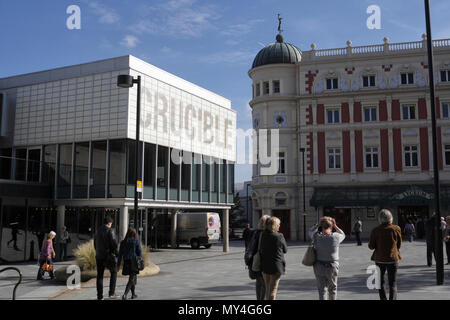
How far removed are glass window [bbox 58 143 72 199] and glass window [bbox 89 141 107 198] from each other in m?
1.40

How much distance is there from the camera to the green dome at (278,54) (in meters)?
42.6

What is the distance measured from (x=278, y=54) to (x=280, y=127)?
22.5 feet

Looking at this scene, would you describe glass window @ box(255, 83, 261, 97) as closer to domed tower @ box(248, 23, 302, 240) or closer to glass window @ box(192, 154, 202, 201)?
domed tower @ box(248, 23, 302, 240)

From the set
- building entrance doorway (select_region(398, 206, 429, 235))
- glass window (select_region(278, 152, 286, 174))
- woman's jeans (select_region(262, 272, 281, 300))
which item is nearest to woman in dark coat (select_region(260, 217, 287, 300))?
woman's jeans (select_region(262, 272, 281, 300))

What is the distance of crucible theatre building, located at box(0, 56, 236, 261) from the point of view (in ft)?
72.5

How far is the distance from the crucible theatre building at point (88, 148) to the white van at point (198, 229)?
362 centimetres

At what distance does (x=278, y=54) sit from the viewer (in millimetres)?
42750

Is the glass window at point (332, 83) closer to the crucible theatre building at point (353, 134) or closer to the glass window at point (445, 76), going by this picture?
the crucible theatre building at point (353, 134)

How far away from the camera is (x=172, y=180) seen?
25.8 metres

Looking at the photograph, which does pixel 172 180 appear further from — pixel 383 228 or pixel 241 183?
pixel 241 183

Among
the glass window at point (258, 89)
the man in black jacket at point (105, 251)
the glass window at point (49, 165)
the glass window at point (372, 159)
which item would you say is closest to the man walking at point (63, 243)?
the glass window at point (49, 165)

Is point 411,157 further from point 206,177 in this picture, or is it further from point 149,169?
point 149,169

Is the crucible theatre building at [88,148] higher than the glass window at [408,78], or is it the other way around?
the glass window at [408,78]
